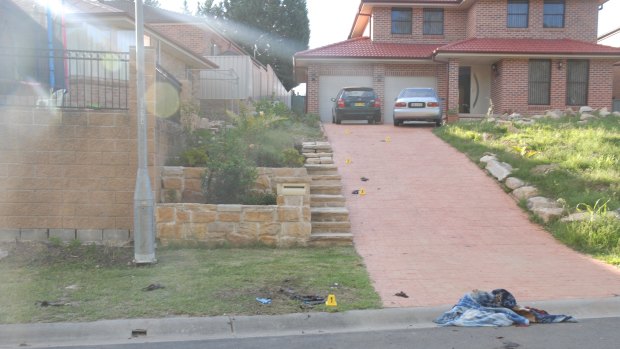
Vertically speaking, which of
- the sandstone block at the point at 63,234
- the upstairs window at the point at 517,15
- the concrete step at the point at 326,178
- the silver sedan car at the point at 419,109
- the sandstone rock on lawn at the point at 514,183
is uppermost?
the upstairs window at the point at 517,15

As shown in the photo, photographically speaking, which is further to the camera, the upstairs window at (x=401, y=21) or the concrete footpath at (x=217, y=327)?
the upstairs window at (x=401, y=21)

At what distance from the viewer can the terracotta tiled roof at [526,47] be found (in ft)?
74.6

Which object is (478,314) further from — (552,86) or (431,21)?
(431,21)

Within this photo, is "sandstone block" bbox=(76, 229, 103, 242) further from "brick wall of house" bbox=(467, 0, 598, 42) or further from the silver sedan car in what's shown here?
"brick wall of house" bbox=(467, 0, 598, 42)

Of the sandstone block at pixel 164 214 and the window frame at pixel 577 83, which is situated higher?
the window frame at pixel 577 83

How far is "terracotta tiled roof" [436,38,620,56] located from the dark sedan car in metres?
3.99

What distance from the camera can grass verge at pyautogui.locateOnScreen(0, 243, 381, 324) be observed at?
591cm

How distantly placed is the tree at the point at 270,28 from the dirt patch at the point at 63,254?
120ft

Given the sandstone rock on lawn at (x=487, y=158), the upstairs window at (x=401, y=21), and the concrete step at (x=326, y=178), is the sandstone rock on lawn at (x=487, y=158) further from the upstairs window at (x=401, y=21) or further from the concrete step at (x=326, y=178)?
the upstairs window at (x=401, y=21)

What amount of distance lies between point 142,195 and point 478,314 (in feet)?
15.1

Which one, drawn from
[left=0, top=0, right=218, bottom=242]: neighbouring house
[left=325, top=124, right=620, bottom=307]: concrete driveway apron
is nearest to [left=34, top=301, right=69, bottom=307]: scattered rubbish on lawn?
[left=0, top=0, right=218, bottom=242]: neighbouring house

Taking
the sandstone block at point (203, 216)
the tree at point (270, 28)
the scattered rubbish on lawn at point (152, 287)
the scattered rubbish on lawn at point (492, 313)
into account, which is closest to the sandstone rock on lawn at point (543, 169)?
the scattered rubbish on lawn at point (492, 313)

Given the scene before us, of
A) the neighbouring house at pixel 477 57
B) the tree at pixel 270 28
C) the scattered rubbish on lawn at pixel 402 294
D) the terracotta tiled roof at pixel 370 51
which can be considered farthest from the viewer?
the tree at pixel 270 28

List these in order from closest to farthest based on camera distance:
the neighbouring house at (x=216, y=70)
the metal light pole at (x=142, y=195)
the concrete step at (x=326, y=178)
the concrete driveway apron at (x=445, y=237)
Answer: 1. the concrete driveway apron at (x=445, y=237)
2. the metal light pole at (x=142, y=195)
3. the concrete step at (x=326, y=178)
4. the neighbouring house at (x=216, y=70)
